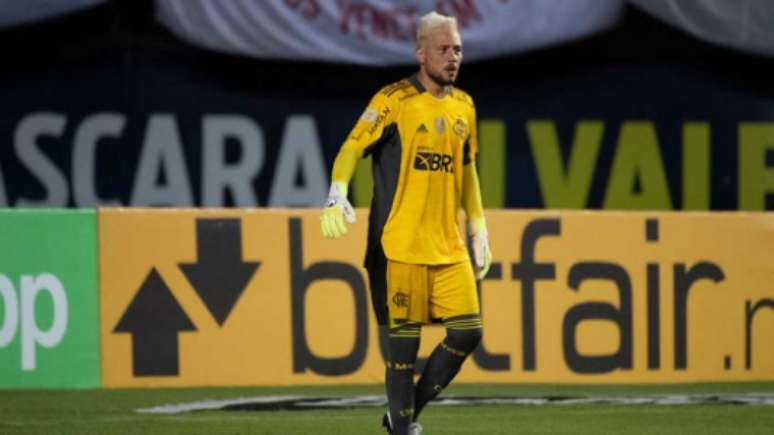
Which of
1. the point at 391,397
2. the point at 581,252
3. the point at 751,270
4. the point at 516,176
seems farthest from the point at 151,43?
the point at 391,397

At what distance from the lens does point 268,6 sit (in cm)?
1380

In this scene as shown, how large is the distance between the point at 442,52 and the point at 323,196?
7.04m

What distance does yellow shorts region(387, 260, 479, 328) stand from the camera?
24.2 ft

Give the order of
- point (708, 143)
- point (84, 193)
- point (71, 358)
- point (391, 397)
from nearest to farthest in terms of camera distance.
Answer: point (391, 397) < point (71, 358) < point (84, 193) < point (708, 143)

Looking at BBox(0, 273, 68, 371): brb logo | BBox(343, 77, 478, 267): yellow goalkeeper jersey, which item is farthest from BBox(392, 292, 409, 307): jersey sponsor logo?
BBox(0, 273, 68, 371): brb logo

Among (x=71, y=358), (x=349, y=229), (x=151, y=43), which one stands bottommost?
(x=71, y=358)

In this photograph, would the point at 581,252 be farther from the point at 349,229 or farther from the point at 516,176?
the point at 516,176

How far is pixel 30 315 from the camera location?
35.2ft

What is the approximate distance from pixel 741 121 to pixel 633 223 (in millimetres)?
3862

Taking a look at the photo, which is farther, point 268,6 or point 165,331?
point 268,6

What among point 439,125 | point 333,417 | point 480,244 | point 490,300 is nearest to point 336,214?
point 439,125

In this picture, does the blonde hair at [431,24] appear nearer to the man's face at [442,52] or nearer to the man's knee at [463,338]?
the man's face at [442,52]

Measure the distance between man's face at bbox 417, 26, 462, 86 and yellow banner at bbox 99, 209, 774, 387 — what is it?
3849 mm

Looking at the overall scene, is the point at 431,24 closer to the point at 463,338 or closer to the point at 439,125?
→ the point at 439,125
